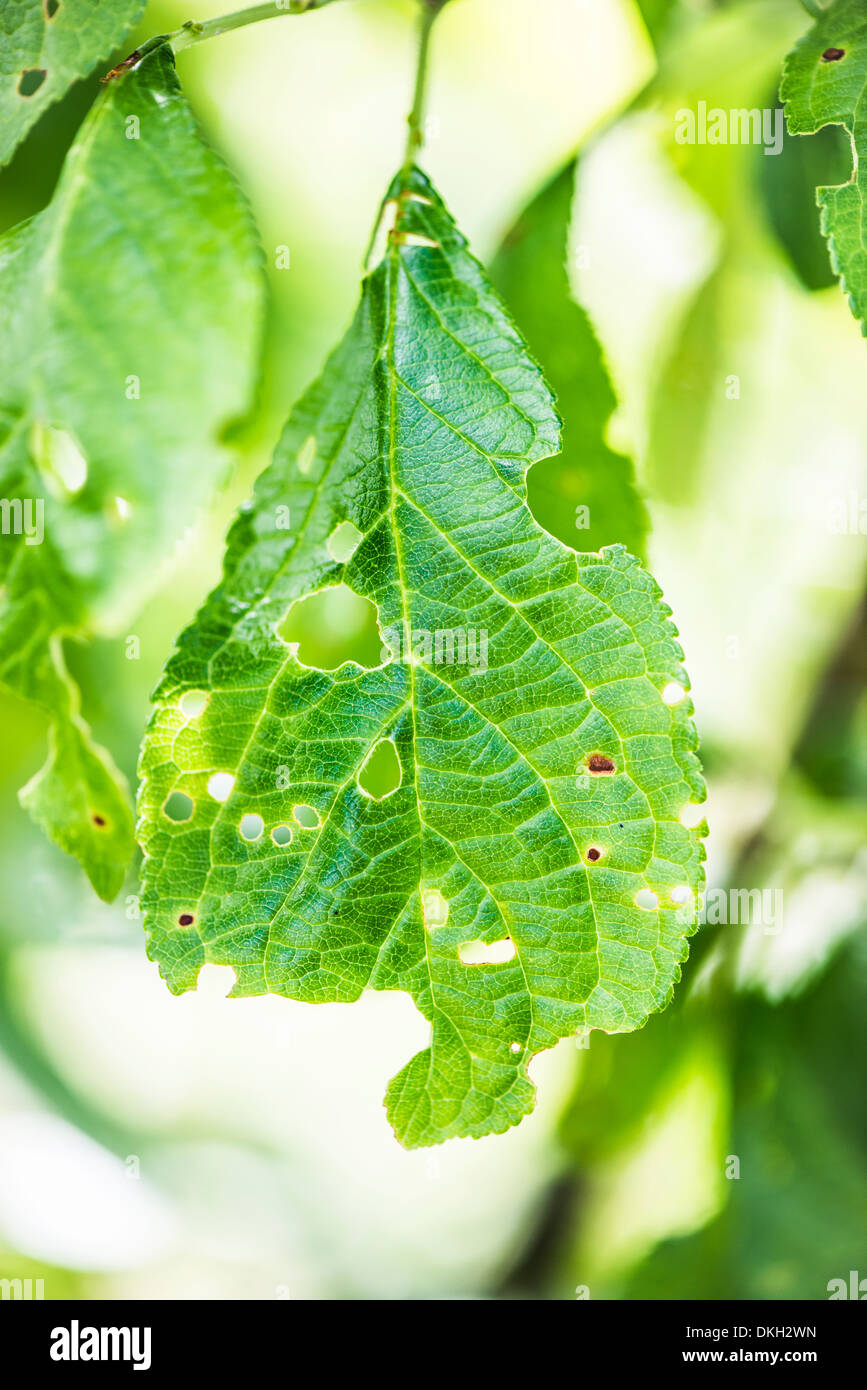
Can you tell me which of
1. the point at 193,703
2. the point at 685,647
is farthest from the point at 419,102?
the point at 685,647

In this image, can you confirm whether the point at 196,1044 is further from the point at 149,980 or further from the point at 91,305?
the point at 91,305

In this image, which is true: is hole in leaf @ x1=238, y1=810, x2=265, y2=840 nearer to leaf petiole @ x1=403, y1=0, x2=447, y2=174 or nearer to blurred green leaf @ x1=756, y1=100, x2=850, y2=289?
leaf petiole @ x1=403, y1=0, x2=447, y2=174

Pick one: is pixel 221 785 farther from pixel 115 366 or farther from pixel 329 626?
pixel 329 626

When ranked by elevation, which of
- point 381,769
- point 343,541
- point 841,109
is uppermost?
point 841,109

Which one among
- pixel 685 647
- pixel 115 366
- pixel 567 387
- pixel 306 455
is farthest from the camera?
pixel 685 647

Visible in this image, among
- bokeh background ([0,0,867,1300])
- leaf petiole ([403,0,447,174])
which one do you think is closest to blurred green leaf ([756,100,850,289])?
bokeh background ([0,0,867,1300])

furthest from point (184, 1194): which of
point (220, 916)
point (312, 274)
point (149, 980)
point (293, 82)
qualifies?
point (293, 82)

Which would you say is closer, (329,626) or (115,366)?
(115,366)

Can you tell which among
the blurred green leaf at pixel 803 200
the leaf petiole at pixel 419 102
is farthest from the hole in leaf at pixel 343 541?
the blurred green leaf at pixel 803 200
